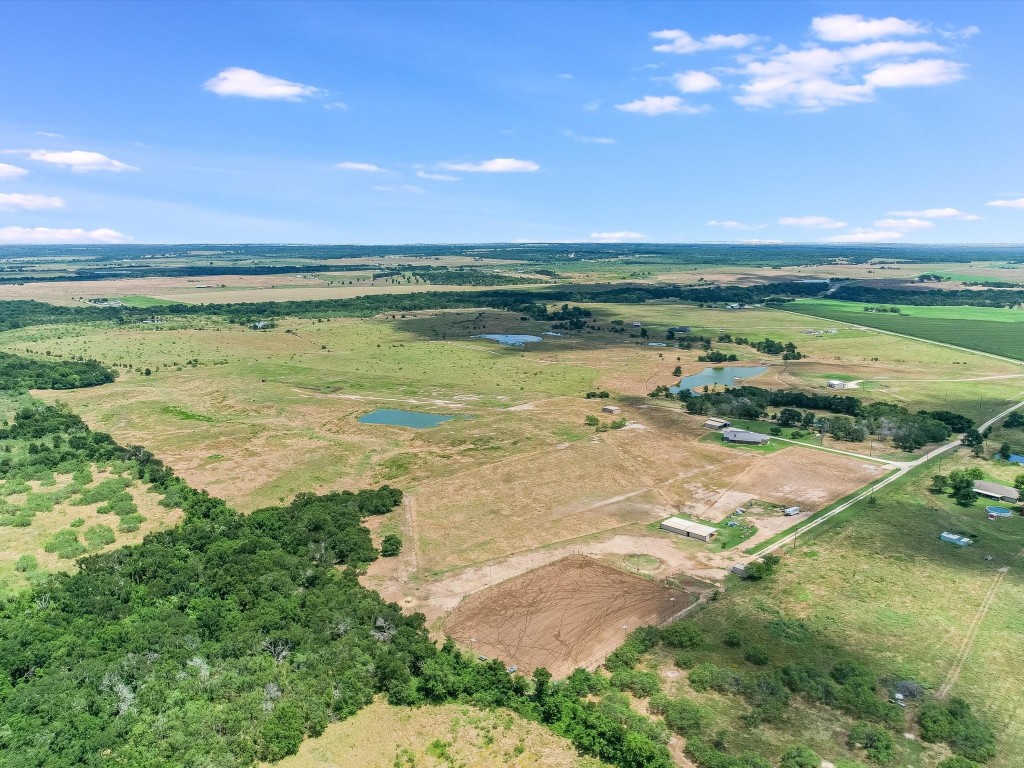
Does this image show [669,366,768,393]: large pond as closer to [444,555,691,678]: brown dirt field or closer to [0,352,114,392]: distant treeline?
[444,555,691,678]: brown dirt field

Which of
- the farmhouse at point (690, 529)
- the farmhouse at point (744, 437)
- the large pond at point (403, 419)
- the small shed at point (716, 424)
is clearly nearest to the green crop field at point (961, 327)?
the small shed at point (716, 424)

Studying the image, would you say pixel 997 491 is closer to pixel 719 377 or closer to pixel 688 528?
pixel 688 528

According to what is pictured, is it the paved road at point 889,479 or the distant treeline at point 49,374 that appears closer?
the paved road at point 889,479

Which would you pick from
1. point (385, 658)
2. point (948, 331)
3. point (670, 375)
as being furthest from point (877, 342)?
point (385, 658)

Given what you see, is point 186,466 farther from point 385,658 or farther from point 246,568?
point 385,658

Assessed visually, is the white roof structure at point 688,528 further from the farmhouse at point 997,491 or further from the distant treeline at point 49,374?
the distant treeline at point 49,374

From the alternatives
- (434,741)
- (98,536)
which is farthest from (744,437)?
(98,536)

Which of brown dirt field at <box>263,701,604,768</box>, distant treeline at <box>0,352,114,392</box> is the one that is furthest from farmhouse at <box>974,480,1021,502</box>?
distant treeline at <box>0,352,114,392</box>
